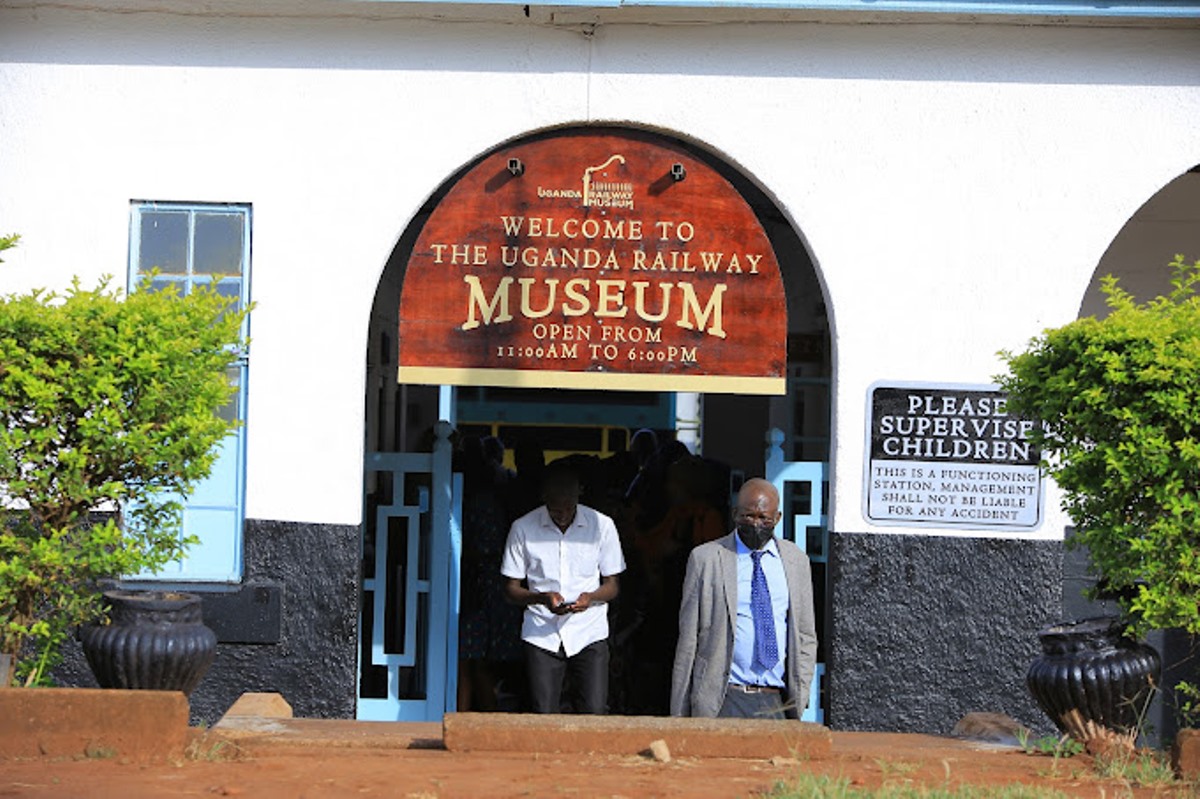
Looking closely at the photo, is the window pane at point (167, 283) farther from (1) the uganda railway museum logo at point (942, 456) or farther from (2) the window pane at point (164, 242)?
(1) the uganda railway museum logo at point (942, 456)

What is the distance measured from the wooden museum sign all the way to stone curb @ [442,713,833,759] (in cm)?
212

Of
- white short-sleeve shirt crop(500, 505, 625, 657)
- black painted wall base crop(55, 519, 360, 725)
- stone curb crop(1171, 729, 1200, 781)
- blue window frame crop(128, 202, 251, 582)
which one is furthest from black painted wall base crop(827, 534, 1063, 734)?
blue window frame crop(128, 202, 251, 582)

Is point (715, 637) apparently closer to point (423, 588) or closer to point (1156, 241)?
point (423, 588)

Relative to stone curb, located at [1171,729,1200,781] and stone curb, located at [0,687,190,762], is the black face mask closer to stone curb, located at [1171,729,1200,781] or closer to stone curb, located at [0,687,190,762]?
stone curb, located at [1171,729,1200,781]

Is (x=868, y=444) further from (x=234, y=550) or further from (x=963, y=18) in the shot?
(x=234, y=550)

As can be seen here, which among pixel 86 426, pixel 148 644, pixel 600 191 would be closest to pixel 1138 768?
pixel 600 191

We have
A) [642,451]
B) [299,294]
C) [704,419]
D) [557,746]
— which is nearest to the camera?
[557,746]

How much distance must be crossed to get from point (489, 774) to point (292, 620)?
2327mm

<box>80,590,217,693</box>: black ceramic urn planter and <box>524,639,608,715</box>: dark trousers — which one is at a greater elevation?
<box>80,590,217,693</box>: black ceramic urn planter

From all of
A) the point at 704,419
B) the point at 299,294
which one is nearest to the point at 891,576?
the point at 299,294

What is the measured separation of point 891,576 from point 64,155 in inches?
178

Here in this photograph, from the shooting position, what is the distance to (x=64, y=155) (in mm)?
8375

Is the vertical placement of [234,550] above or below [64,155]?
below

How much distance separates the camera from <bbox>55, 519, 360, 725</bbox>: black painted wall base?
328 inches
